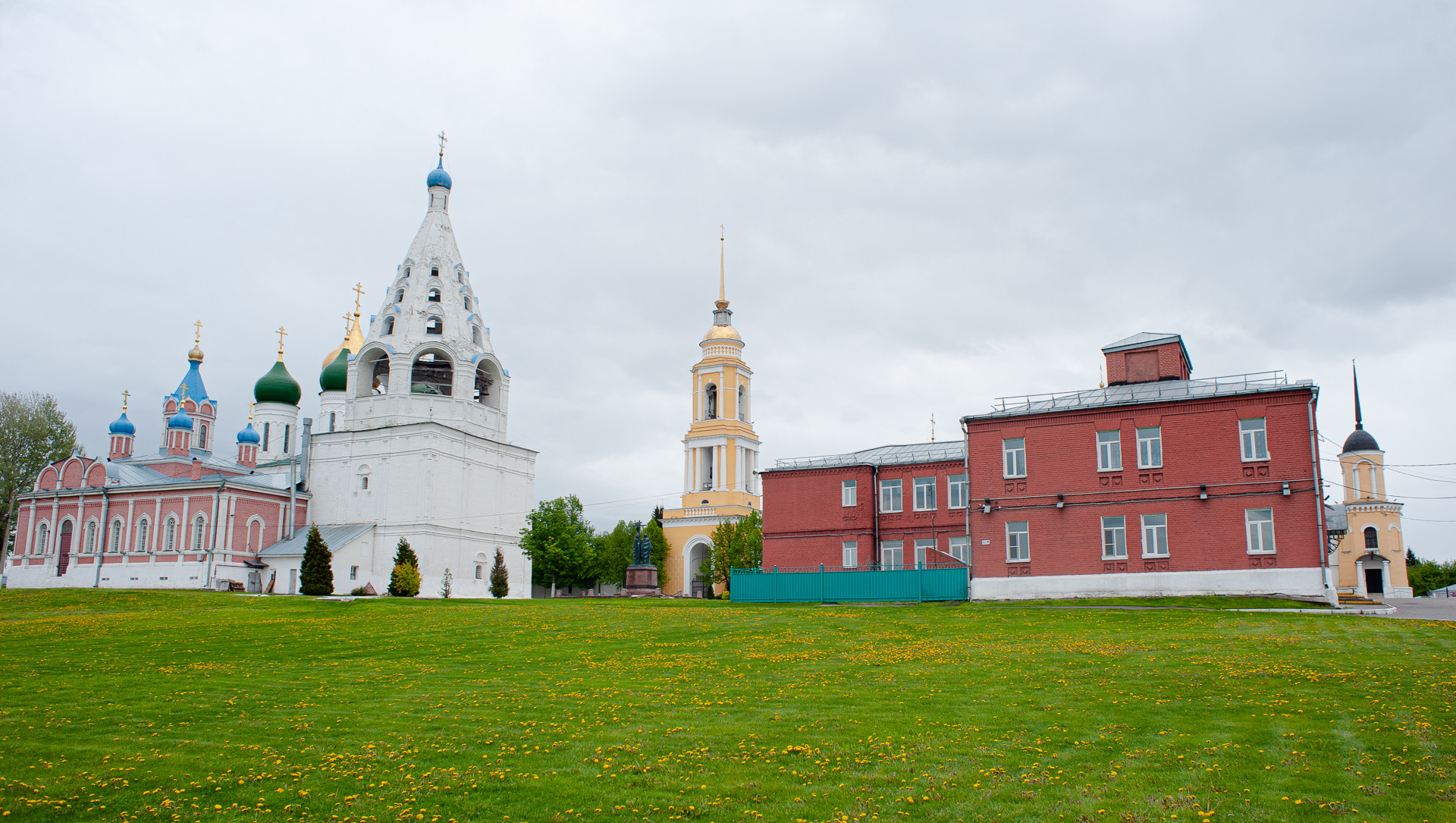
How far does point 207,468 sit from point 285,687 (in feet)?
191

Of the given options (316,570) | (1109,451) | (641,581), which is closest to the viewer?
(1109,451)

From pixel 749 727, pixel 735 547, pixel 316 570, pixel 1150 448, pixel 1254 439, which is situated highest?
pixel 1254 439

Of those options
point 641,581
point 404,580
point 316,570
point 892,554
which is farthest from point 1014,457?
point 316,570

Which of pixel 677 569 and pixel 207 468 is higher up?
pixel 207 468

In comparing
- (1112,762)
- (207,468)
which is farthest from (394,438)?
(1112,762)

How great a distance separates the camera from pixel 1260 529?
33.4 m

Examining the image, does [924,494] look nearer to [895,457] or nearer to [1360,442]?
[895,457]

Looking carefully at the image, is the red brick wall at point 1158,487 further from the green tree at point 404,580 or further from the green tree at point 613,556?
the green tree at point 613,556

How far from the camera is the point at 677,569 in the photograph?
71188mm

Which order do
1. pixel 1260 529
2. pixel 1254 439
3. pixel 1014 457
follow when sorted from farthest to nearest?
pixel 1014 457
pixel 1254 439
pixel 1260 529

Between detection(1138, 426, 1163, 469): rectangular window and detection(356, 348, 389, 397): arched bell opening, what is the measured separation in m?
43.8

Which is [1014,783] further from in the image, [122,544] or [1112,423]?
[122,544]

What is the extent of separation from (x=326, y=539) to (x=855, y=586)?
34.1 meters

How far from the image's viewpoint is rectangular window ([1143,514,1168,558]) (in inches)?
1368
